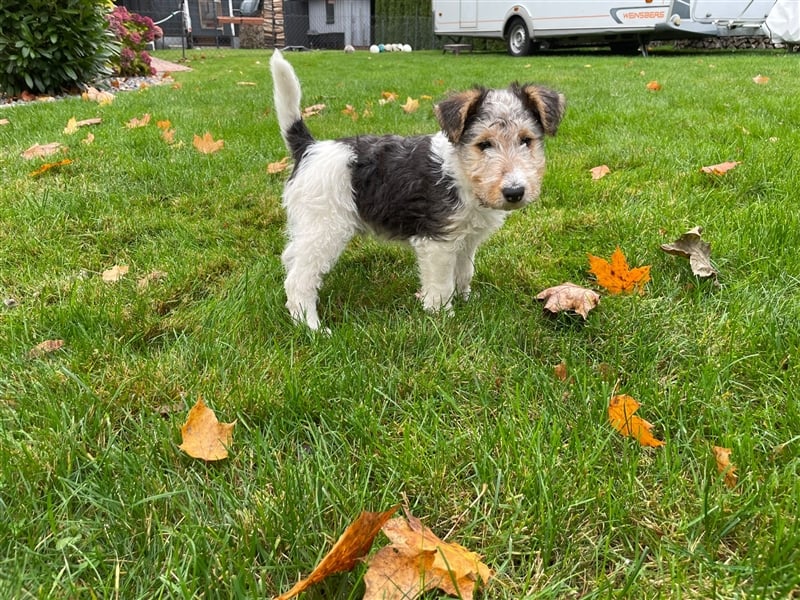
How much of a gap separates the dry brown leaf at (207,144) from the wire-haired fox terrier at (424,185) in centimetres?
284

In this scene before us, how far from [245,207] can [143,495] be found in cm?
326

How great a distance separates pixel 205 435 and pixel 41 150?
530 centimetres

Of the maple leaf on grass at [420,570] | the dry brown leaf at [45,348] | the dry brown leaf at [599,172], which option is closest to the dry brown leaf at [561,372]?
the maple leaf on grass at [420,570]

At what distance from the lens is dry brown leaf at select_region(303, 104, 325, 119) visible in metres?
7.72

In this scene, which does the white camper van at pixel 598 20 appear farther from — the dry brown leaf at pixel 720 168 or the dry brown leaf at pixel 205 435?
the dry brown leaf at pixel 205 435

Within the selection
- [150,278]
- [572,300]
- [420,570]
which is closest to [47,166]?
[150,278]

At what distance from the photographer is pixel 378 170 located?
3320mm

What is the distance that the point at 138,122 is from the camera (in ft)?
23.5

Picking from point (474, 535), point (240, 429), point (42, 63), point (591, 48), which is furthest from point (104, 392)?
point (591, 48)

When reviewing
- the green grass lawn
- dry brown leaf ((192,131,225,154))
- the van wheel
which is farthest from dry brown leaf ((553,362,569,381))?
the van wheel

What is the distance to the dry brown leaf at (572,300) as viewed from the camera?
2775 mm

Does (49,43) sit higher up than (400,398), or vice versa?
(49,43)

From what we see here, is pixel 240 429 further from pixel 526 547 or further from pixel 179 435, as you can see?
pixel 526 547

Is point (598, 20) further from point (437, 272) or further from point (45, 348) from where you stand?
point (45, 348)
